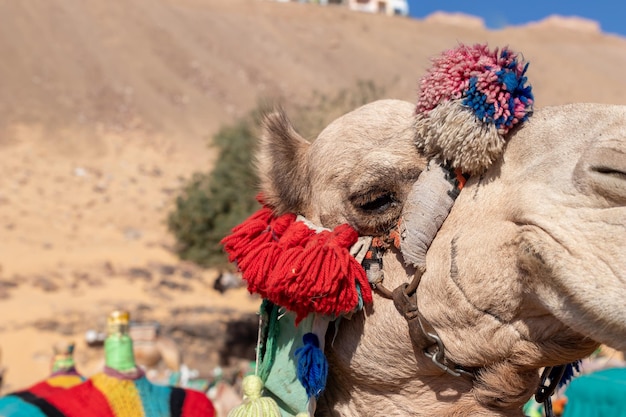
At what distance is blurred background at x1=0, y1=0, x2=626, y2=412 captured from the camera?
14039mm

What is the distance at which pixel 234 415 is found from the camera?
1.92 metres

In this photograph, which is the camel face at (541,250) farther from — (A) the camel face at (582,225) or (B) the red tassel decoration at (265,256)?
(B) the red tassel decoration at (265,256)

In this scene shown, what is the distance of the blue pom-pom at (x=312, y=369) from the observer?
1.88m

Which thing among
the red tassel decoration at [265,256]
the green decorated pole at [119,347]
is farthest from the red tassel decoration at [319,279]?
the green decorated pole at [119,347]

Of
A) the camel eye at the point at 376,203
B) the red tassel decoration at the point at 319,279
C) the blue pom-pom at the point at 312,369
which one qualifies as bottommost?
the blue pom-pom at the point at 312,369

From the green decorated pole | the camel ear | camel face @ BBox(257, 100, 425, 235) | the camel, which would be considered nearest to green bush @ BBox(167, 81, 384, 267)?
the green decorated pole

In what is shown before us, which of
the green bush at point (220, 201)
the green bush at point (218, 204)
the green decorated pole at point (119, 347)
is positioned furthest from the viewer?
the green bush at point (218, 204)

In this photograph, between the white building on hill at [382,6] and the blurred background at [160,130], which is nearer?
the blurred background at [160,130]

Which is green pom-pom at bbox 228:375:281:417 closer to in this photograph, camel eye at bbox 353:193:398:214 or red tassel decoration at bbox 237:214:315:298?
red tassel decoration at bbox 237:214:315:298

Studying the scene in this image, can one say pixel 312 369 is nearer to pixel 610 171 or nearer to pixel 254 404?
pixel 254 404

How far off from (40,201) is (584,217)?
24401mm

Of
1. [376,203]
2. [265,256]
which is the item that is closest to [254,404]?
[265,256]

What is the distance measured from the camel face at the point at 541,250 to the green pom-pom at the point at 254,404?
0.56 meters

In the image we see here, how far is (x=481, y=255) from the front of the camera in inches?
63.5
